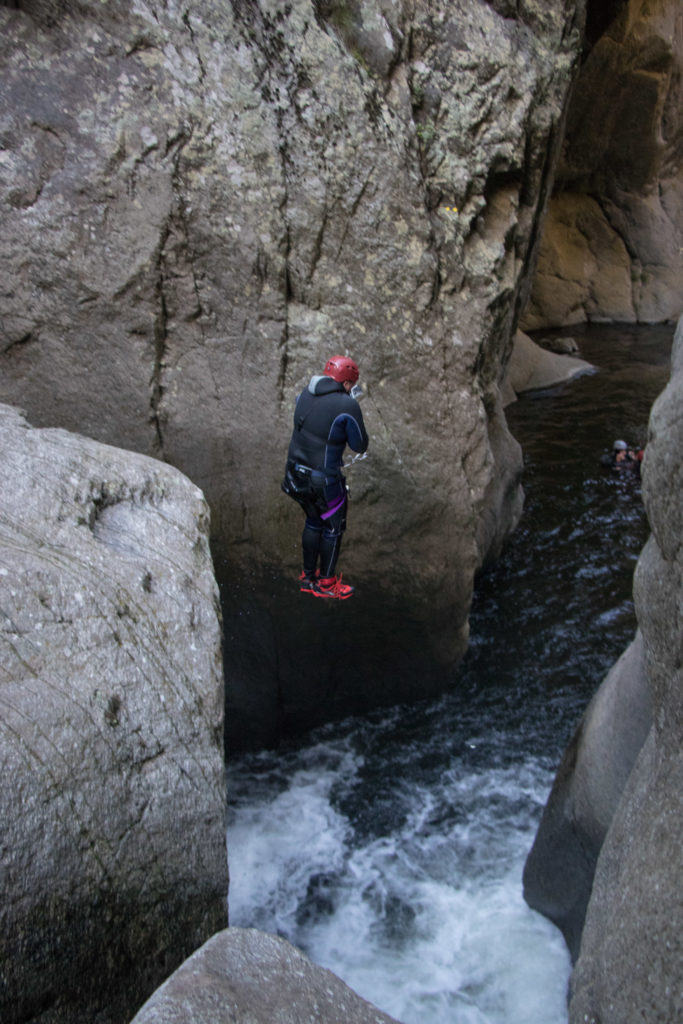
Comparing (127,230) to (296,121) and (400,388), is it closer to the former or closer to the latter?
(296,121)

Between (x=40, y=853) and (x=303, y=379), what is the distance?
431cm

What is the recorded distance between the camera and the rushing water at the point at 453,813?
5.08m

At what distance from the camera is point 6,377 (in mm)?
5918

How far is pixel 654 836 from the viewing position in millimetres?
3135

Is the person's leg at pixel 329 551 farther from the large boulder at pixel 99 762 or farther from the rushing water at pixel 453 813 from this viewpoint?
the large boulder at pixel 99 762

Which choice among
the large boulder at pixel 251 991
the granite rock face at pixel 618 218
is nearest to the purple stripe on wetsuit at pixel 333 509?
the large boulder at pixel 251 991

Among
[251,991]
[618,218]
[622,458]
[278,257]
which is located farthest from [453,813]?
[618,218]

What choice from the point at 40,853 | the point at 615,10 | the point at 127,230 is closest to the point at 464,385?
the point at 127,230

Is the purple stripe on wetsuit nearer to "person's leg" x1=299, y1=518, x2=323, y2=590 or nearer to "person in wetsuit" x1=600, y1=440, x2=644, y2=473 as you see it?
"person's leg" x1=299, y1=518, x2=323, y2=590

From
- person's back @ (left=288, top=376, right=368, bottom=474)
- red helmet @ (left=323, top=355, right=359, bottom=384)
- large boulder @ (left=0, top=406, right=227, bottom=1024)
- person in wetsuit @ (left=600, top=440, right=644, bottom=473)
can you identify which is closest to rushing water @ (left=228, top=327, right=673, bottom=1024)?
person in wetsuit @ (left=600, top=440, right=644, bottom=473)

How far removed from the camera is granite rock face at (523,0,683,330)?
21.2m

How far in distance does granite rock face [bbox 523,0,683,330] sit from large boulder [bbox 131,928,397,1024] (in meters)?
22.4

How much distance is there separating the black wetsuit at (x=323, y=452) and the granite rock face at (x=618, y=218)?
1868 cm

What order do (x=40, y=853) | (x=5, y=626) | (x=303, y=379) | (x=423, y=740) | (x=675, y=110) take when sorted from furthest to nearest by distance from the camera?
(x=675, y=110)
(x=423, y=740)
(x=303, y=379)
(x=5, y=626)
(x=40, y=853)
